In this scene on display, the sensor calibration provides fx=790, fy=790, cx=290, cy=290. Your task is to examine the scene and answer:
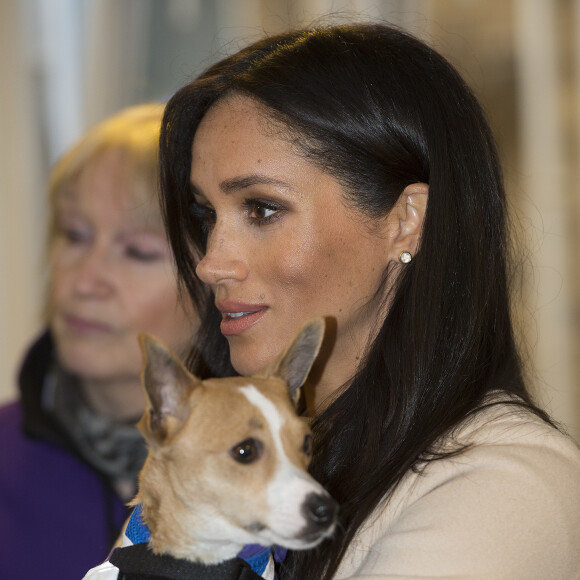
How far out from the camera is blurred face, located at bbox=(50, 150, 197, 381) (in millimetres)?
2176

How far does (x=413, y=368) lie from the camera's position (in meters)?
1.18

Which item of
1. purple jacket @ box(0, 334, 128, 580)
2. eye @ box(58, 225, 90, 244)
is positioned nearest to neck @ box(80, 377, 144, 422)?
purple jacket @ box(0, 334, 128, 580)

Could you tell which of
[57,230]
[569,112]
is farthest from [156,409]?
[569,112]

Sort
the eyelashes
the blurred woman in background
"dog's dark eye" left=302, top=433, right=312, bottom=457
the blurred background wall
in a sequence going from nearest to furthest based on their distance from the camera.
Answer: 1. "dog's dark eye" left=302, top=433, right=312, bottom=457
2. the eyelashes
3. the blurred woman in background
4. the blurred background wall

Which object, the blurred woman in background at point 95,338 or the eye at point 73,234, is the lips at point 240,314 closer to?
the blurred woman in background at point 95,338

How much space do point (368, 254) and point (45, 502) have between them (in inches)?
52.4

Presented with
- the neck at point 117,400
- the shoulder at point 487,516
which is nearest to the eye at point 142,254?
the neck at point 117,400

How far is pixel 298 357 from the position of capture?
1.13 m

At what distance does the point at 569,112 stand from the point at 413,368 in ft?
8.52

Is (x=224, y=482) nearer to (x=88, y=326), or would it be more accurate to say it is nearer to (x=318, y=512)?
(x=318, y=512)

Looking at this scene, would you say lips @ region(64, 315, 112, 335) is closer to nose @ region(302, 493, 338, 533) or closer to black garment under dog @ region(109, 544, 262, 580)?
black garment under dog @ region(109, 544, 262, 580)

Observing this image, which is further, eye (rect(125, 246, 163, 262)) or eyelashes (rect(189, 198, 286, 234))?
eye (rect(125, 246, 163, 262))

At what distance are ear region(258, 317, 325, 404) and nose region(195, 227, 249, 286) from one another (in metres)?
0.15

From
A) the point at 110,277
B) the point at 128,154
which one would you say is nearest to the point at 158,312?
the point at 110,277
